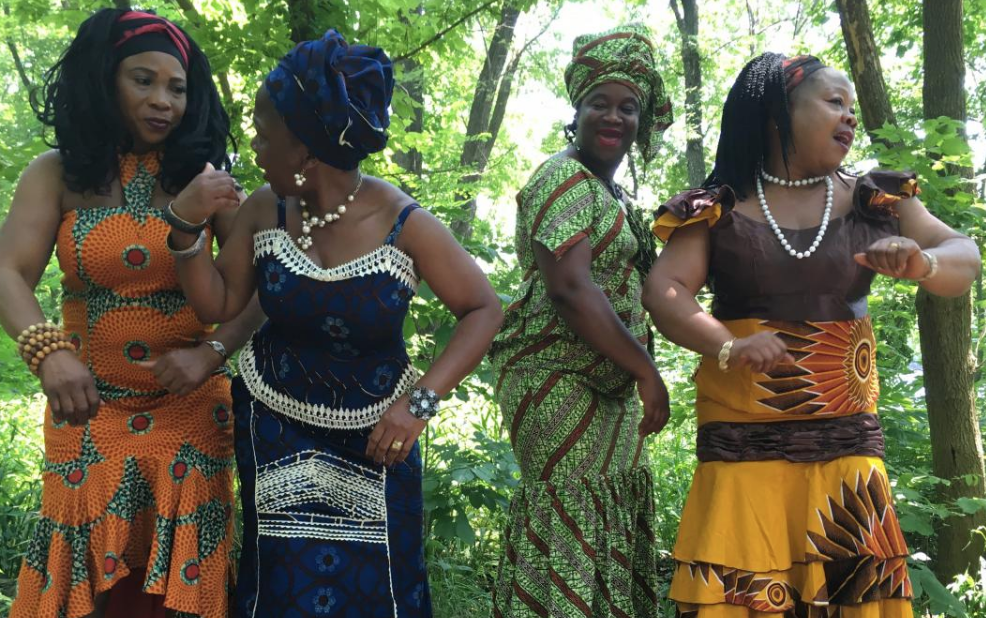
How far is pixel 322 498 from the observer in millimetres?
2498

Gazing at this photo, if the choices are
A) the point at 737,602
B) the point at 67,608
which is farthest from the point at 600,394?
the point at 67,608

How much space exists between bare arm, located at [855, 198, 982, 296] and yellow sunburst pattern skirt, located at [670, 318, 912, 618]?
234 millimetres

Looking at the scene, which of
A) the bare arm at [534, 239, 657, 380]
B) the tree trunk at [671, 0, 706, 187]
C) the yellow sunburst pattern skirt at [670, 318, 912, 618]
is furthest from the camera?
the tree trunk at [671, 0, 706, 187]

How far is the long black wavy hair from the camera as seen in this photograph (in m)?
2.61

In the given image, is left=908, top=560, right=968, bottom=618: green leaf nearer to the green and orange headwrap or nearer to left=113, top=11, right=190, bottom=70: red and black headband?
the green and orange headwrap

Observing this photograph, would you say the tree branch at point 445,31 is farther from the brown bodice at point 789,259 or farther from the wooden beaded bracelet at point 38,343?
the wooden beaded bracelet at point 38,343

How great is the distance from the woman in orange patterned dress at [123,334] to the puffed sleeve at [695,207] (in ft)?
4.34

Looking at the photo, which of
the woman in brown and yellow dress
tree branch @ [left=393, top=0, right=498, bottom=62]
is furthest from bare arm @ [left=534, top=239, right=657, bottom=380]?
tree branch @ [left=393, top=0, right=498, bottom=62]

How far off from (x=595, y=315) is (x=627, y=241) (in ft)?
1.16

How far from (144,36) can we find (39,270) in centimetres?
75

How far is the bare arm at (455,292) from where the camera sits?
2.44 m

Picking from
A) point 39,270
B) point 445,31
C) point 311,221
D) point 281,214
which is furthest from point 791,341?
point 445,31

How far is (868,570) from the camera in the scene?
2330 millimetres

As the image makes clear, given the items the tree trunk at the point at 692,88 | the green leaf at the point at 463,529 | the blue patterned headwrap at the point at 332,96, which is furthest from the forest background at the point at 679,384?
the tree trunk at the point at 692,88
